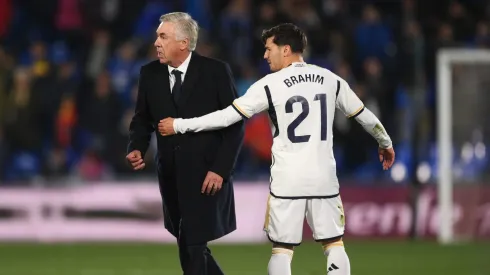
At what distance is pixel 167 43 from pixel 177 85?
33 centimetres

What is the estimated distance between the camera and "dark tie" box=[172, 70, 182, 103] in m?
8.06

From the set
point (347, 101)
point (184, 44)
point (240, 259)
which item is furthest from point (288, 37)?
point (240, 259)

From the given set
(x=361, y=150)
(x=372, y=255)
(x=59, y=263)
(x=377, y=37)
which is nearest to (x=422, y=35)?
(x=377, y=37)

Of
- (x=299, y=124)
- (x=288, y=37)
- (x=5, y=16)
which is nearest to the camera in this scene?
(x=299, y=124)

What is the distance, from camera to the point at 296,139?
24.6 feet

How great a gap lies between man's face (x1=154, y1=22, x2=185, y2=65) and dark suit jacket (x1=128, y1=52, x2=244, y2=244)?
201mm

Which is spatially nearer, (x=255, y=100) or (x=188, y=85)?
(x=255, y=100)

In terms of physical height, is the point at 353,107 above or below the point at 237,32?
below

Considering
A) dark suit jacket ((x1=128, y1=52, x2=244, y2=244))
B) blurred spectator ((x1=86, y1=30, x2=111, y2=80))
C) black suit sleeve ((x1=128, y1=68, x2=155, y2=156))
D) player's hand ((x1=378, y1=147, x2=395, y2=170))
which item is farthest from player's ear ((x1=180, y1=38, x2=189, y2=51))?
blurred spectator ((x1=86, y1=30, x2=111, y2=80))

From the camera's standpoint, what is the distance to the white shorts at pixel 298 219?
7.51 metres

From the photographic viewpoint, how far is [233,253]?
13.8 meters

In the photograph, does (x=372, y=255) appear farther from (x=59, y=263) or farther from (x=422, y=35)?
(x=422, y=35)

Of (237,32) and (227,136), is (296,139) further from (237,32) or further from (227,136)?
(237,32)

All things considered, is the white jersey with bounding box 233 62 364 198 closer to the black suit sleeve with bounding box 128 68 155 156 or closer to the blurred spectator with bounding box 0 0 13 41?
the black suit sleeve with bounding box 128 68 155 156
